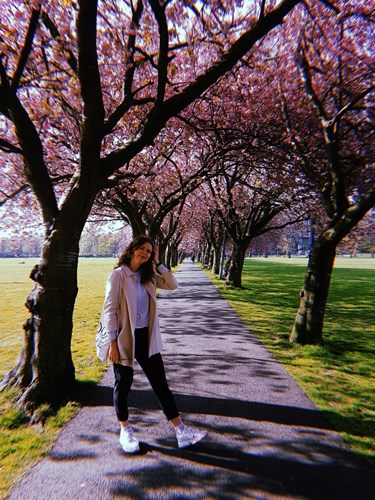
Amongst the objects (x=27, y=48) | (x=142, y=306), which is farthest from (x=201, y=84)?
(x=142, y=306)

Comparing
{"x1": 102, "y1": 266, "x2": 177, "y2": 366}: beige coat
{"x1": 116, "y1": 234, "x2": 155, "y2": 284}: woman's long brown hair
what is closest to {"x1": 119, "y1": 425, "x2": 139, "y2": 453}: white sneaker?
{"x1": 102, "y1": 266, "x2": 177, "y2": 366}: beige coat

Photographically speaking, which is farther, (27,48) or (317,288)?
(317,288)

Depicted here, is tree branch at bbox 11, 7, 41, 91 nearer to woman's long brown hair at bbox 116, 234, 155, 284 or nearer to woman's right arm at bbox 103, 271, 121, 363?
woman's long brown hair at bbox 116, 234, 155, 284

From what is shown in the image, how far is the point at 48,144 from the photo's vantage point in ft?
30.1

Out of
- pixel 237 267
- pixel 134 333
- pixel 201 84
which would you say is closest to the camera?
pixel 134 333

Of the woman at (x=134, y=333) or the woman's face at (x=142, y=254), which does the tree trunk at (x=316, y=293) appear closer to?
the woman at (x=134, y=333)

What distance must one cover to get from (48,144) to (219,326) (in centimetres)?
824

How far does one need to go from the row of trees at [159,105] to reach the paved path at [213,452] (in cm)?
117

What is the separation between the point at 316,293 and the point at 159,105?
17.1 ft

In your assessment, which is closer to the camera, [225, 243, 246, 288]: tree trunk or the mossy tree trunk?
the mossy tree trunk

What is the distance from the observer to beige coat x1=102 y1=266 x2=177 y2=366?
2834 millimetres

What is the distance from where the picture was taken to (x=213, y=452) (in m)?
2.80

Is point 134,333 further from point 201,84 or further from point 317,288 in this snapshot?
point 317,288

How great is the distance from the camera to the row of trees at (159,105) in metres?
3.65
